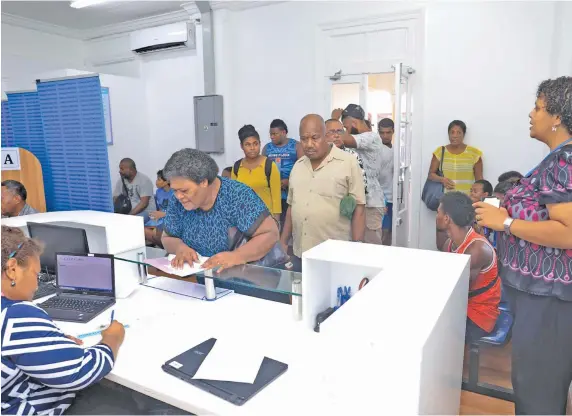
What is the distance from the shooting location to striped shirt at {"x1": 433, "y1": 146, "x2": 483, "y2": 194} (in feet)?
13.3

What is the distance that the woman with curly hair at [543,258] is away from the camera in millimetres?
1447

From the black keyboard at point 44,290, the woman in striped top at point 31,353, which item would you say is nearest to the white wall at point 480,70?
the black keyboard at point 44,290

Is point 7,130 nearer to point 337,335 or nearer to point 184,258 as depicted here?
point 184,258

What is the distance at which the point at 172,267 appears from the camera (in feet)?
6.16

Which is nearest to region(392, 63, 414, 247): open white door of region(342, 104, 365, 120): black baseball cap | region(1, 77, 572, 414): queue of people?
region(342, 104, 365, 120): black baseball cap

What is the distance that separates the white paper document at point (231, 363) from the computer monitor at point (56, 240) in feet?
3.35

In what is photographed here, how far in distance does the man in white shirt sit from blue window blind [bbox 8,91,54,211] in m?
2.65

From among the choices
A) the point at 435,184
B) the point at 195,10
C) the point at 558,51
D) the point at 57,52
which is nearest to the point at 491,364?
the point at 435,184

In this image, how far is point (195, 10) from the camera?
17.5 feet

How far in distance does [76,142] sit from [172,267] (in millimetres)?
1367

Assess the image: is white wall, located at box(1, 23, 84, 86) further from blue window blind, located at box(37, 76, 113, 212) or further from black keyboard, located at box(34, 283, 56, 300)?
black keyboard, located at box(34, 283, 56, 300)

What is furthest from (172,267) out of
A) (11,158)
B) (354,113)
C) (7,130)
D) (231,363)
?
(354,113)

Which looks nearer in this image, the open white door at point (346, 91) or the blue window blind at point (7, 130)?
the blue window blind at point (7, 130)

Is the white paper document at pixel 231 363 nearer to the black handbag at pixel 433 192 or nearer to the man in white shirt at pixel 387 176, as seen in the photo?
the man in white shirt at pixel 387 176
